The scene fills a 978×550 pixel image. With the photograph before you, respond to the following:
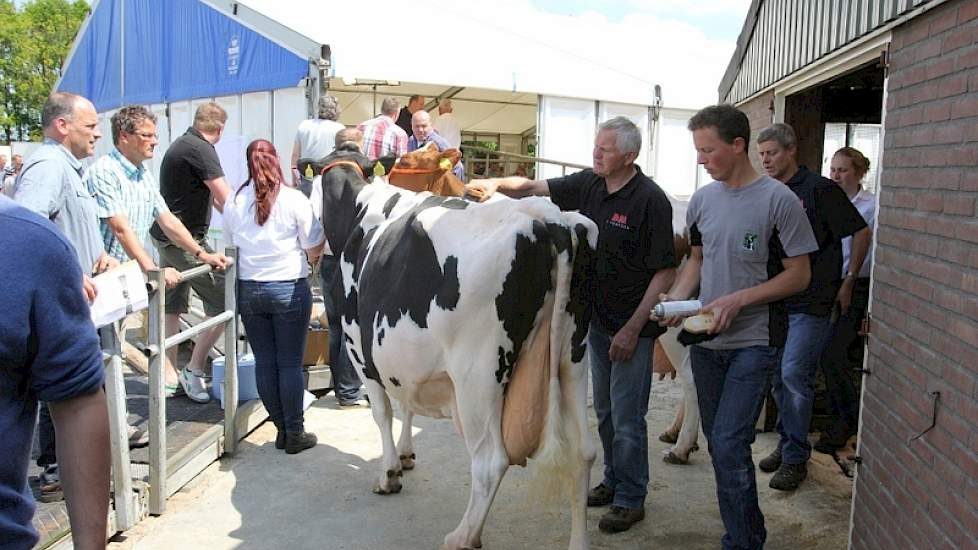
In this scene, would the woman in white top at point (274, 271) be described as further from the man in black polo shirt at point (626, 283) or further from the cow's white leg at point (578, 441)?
the cow's white leg at point (578, 441)

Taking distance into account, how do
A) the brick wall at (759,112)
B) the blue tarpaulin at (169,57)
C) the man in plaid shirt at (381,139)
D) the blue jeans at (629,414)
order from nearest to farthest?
the blue jeans at (629,414)
the brick wall at (759,112)
the man in plaid shirt at (381,139)
the blue tarpaulin at (169,57)

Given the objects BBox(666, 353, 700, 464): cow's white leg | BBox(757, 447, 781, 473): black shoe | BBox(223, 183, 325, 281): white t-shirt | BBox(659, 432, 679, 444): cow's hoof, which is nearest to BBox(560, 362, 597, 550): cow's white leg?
BBox(666, 353, 700, 464): cow's white leg

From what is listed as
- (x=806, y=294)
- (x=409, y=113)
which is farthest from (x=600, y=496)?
(x=409, y=113)

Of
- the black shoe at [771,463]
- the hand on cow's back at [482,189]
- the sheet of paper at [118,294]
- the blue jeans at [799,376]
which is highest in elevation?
the hand on cow's back at [482,189]

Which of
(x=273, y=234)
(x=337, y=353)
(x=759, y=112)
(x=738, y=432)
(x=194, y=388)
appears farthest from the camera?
(x=759, y=112)

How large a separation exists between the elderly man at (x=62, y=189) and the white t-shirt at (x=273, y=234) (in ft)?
3.11

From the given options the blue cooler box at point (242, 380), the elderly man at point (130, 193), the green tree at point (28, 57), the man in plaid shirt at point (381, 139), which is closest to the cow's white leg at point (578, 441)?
the elderly man at point (130, 193)

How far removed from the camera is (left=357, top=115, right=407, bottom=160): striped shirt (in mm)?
7410

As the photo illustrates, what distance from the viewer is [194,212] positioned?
20.0 feet

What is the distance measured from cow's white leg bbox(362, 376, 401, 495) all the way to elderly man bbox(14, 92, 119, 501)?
159cm

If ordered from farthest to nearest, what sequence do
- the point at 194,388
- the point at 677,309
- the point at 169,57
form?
1. the point at 169,57
2. the point at 194,388
3. the point at 677,309

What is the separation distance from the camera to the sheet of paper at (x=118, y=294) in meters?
3.42

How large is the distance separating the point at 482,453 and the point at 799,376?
2125mm

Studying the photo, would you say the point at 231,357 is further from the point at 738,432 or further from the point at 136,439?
the point at 738,432
